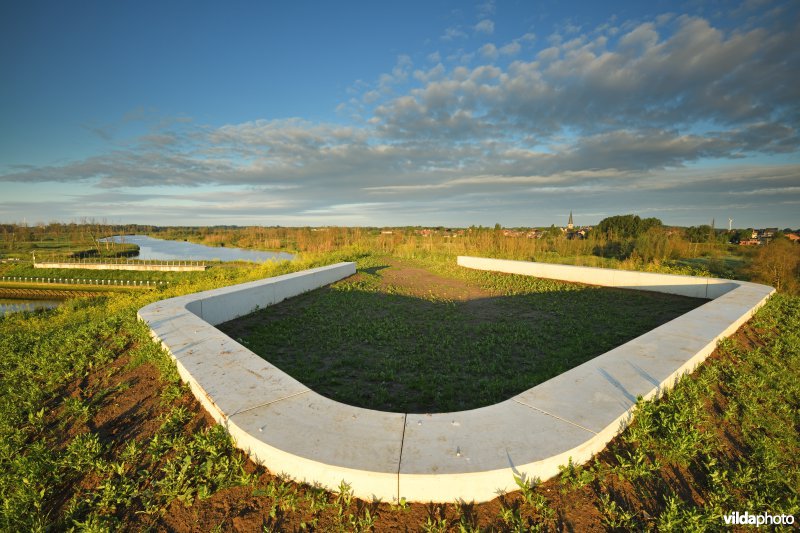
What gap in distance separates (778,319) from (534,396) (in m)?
6.19

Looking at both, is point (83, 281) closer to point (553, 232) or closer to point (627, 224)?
point (553, 232)

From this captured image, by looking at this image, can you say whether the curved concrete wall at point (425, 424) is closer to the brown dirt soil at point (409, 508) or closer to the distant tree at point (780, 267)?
the brown dirt soil at point (409, 508)

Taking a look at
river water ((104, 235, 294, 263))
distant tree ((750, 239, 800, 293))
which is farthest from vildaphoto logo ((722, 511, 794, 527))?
river water ((104, 235, 294, 263))

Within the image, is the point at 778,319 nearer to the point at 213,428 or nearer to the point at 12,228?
the point at 213,428

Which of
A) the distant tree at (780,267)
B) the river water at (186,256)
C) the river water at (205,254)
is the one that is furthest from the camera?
the river water at (205,254)

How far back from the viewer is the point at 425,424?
248cm

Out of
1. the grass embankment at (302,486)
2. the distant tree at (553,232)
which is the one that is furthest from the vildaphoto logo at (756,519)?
the distant tree at (553,232)

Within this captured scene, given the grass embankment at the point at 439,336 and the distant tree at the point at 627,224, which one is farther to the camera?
the distant tree at the point at 627,224

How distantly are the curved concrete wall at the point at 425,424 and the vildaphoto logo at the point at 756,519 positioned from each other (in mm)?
685

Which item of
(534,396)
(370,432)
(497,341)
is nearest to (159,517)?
(370,432)

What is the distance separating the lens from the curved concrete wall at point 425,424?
6.57 feet

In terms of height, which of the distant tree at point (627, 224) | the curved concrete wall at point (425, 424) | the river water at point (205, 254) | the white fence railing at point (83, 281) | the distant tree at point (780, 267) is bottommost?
the white fence railing at point (83, 281)

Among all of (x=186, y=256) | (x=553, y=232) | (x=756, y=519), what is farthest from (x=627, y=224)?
(x=186, y=256)

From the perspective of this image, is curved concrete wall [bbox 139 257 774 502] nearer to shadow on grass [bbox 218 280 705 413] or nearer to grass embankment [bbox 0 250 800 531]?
grass embankment [bbox 0 250 800 531]
